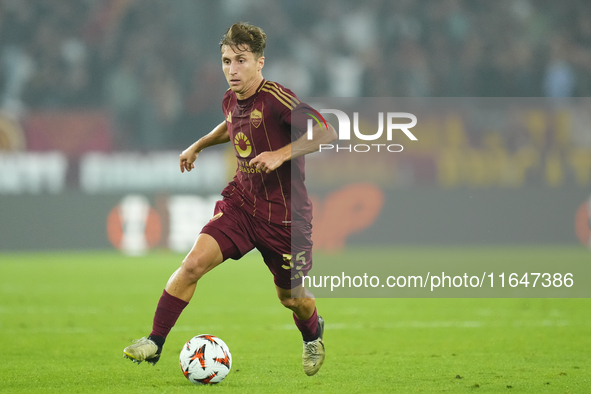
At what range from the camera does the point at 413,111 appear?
50.9ft

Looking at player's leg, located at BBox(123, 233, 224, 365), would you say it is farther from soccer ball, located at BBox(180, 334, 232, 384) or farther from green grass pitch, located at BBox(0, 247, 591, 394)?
green grass pitch, located at BBox(0, 247, 591, 394)

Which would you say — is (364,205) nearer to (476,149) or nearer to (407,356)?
(476,149)

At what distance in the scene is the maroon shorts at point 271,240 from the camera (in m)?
4.54

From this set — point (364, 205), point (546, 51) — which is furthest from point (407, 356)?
point (546, 51)

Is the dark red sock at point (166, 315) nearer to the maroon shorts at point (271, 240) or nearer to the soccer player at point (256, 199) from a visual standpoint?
the soccer player at point (256, 199)

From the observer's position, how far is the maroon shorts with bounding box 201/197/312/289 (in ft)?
14.9

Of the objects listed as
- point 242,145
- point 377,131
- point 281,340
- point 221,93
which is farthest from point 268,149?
point 221,93

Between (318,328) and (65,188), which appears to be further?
(65,188)

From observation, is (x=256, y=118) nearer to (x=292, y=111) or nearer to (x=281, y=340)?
(x=292, y=111)

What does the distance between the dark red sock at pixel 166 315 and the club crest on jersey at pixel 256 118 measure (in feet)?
3.45

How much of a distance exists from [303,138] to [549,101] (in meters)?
13.0

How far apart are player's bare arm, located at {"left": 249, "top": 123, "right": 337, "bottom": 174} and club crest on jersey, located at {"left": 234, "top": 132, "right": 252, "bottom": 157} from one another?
1.10ft

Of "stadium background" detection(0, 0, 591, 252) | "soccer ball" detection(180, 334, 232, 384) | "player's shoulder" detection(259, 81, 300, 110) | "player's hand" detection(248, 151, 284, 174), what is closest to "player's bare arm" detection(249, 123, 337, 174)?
"player's hand" detection(248, 151, 284, 174)

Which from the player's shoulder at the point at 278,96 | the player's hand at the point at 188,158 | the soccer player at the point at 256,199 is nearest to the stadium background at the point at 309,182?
the soccer player at the point at 256,199
